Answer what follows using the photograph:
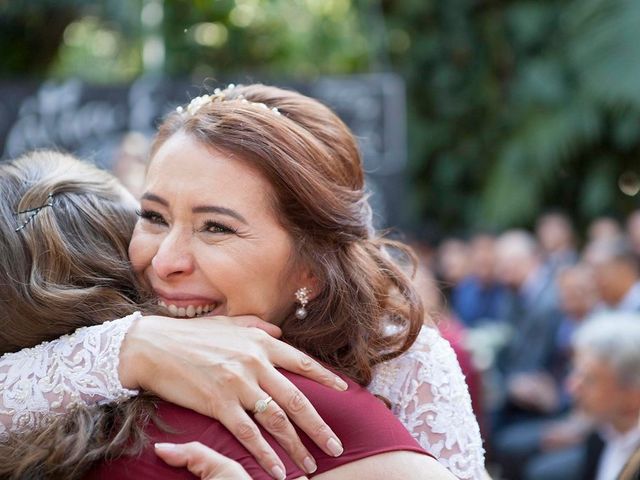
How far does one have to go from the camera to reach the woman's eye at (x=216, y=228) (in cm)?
219

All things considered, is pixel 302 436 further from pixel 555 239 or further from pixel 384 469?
pixel 555 239

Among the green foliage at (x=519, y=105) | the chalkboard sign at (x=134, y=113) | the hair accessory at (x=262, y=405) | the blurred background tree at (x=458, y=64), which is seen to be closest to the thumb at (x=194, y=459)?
the hair accessory at (x=262, y=405)

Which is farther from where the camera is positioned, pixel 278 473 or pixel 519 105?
pixel 519 105

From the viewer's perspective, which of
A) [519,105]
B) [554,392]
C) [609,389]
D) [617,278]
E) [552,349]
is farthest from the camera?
[519,105]

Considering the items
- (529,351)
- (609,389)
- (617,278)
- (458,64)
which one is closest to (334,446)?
(609,389)

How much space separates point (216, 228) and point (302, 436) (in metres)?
0.50

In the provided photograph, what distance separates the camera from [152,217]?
7.60ft

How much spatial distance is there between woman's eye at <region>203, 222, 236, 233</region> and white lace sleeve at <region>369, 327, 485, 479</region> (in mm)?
475

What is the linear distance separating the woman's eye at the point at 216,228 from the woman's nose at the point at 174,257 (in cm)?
4

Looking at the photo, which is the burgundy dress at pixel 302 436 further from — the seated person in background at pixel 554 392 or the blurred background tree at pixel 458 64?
the blurred background tree at pixel 458 64

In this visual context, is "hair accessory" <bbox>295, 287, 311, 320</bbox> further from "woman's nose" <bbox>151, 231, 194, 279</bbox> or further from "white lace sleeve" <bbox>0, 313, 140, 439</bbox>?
"white lace sleeve" <bbox>0, 313, 140, 439</bbox>

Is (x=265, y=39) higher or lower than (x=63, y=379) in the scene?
lower

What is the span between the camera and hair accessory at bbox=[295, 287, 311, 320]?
2287 mm

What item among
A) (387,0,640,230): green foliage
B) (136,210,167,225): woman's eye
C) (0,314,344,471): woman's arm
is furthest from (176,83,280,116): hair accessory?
(387,0,640,230): green foliage
